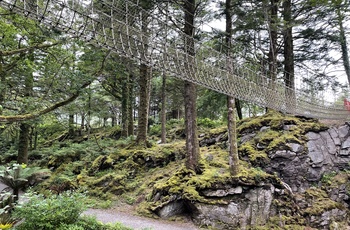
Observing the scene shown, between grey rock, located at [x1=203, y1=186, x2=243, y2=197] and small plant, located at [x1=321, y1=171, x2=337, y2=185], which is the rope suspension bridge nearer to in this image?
small plant, located at [x1=321, y1=171, x2=337, y2=185]

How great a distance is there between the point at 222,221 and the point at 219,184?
1.67 feet

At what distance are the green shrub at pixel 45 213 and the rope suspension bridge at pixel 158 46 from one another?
178cm

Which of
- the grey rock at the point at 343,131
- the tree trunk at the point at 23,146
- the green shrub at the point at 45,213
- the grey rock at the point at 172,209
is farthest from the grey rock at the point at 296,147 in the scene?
the tree trunk at the point at 23,146

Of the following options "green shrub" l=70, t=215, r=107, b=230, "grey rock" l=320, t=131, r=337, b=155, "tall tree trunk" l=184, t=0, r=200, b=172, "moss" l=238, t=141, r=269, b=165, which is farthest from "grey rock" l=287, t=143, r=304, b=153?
"green shrub" l=70, t=215, r=107, b=230

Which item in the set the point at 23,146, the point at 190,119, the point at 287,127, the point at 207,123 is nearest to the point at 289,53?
the point at 287,127

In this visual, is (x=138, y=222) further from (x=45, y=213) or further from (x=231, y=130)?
(x=231, y=130)

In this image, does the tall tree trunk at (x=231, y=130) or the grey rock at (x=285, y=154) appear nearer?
the tall tree trunk at (x=231, y=130)

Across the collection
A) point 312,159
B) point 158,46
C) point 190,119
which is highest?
point 158,46

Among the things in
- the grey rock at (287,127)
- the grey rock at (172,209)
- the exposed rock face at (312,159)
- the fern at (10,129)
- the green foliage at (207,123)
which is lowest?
the grey rock at (172,209)

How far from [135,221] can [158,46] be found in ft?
7.89

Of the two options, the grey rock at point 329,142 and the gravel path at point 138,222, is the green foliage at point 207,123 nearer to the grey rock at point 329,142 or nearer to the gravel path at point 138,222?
the grey rock at point 329,142

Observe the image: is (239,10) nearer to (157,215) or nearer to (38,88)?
(157,215)

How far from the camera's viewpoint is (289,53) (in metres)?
5.52

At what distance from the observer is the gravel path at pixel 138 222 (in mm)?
3043
